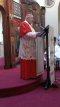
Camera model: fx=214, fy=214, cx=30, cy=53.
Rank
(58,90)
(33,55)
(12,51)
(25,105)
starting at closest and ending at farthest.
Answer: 1. (25,105)
2. (58,90)
3. (33,55)
4. (12,51)

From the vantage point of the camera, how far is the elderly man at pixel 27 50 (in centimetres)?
484

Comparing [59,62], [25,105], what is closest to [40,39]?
[25,105]

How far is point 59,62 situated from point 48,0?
4699 mm

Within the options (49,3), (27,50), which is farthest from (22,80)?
(49,3)

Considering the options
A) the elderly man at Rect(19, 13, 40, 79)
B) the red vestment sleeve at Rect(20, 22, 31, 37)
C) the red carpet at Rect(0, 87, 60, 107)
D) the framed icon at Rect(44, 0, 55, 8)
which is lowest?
the red carpet at Rect(0, 87, 60, 107)

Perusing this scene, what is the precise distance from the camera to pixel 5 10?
645 centimetres

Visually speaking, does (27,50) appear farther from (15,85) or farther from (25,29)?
(15,85)

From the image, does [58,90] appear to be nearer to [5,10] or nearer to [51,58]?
[51,58]

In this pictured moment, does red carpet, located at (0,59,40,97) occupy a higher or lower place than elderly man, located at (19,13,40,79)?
lower

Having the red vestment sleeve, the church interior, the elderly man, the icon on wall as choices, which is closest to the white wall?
the icon on wall

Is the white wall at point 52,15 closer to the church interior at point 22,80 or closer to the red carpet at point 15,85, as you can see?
the church interior at point 22,80

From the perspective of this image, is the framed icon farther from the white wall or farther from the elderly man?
the elderly man

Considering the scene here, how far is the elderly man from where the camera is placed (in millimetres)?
4836

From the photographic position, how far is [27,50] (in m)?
4.89
